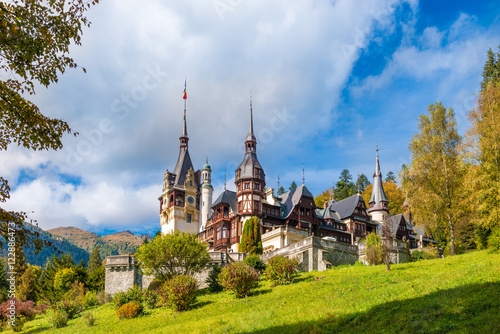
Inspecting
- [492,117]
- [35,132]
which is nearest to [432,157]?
[492,117]

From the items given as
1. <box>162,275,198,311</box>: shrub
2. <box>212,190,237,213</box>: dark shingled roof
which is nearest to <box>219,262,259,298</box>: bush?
<box>162,275,198,311</box>: shrub

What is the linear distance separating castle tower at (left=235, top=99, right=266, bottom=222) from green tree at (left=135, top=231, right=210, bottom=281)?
62.9ft

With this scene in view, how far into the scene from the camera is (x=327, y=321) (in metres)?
18.1

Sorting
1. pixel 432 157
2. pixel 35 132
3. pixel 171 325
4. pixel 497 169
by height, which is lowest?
pixel 171 325

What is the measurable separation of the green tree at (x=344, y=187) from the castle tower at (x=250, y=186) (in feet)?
113

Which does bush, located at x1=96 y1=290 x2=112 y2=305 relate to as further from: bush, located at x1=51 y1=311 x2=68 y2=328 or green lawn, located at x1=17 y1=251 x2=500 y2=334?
bush, located at x1=51 y1=311 x2=68 y2=328

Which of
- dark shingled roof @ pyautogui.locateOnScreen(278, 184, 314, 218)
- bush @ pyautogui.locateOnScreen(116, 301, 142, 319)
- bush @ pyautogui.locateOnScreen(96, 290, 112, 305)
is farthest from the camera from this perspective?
dark shingled roof @ pyautogui.locateOnScreen(278, 184, 314, 218)

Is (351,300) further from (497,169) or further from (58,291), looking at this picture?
(58,291)

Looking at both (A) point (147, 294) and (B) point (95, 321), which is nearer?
(B) point (95, 321)

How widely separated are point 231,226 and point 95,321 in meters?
28.4

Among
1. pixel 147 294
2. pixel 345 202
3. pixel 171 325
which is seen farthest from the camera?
pixel 345 202

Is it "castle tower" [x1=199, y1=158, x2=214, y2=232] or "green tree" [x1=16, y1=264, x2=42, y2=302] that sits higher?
"castle tower" [x1=199, y1=158, x2=214, y2=232]

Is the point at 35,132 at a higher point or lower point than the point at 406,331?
higher

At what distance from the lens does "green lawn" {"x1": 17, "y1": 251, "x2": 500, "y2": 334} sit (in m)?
15.3
